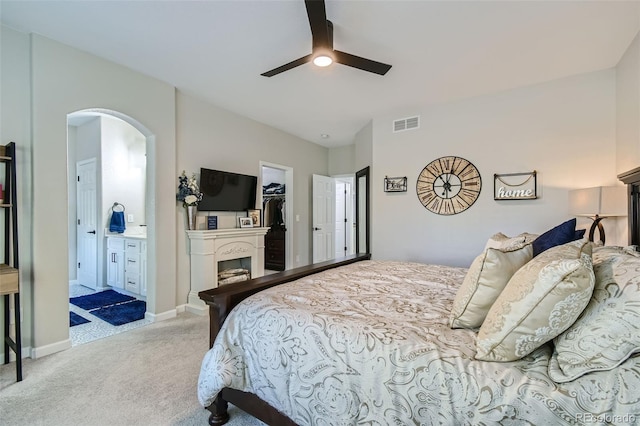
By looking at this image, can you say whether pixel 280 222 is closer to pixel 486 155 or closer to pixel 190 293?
pixel 190 293

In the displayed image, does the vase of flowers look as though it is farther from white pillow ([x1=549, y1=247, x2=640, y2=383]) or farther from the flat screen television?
white pillow ([x1=549, y1=247, x2=640, y2=383])

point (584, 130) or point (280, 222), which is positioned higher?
point (584, 130)

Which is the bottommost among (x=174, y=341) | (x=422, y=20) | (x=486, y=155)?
(x=174, y=341)

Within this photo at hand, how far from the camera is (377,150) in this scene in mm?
4355

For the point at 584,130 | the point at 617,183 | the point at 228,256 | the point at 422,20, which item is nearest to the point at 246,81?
the point at 422,20

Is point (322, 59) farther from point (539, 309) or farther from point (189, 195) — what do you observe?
point (189, 195)

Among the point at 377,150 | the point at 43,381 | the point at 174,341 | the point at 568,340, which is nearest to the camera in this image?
the point at 568,340

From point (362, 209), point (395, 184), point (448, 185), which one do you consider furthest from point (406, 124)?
point (362, 209)

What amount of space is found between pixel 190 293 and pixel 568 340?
3.61 meters

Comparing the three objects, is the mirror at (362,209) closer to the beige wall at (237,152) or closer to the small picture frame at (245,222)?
the beige wall at (237,152)

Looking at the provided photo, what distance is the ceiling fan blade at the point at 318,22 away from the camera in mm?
1773

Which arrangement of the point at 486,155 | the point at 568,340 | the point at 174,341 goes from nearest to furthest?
the point at 568,340, the point at 174,341, the point at 486,155

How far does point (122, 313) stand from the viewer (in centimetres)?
347

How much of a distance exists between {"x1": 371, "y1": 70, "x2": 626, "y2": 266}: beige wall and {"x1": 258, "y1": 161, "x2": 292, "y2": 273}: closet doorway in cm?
169
